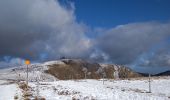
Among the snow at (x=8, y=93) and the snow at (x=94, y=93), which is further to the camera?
the snow at (x=8, y=93)

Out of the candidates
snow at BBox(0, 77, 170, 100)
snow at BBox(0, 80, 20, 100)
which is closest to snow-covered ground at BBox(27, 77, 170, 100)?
snow at BBox(0, 77, 170, 100)

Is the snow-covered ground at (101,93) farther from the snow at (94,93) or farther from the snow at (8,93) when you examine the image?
the snow at (8,93)

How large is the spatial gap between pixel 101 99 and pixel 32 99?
584cm

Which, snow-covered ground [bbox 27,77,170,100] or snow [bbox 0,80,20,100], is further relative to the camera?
snow [bbox 0,80,20,100]

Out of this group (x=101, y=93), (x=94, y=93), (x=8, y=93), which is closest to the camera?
(x=101, y=93)

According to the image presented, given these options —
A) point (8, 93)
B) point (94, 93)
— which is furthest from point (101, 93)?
point (8, 93)

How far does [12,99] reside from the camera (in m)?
26.9

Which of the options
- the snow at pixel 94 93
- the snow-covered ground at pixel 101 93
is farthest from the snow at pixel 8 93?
the snow-covered ground at pixel 101 93

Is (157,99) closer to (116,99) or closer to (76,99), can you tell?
(116,99)

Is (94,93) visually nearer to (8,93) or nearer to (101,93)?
(101,93)

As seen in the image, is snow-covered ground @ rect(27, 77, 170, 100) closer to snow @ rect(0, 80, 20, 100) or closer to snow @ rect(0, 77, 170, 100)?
snow @ rect(0, 77, 170, 100)

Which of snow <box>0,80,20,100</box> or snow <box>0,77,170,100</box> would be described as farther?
snow <box>0,80,20,100</box>

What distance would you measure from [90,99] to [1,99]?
7.70 m

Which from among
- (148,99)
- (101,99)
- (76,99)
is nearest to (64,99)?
(76,99)
